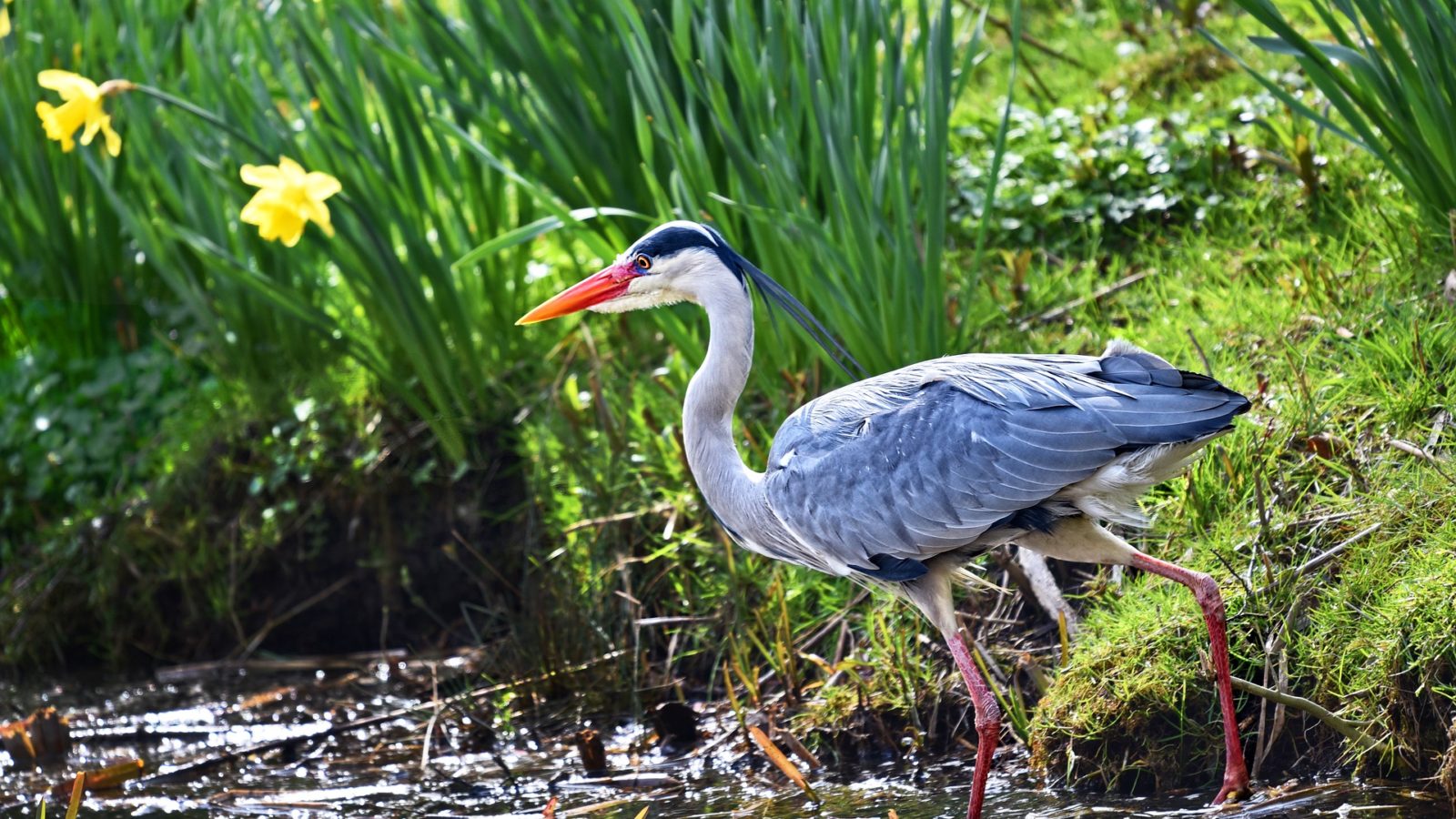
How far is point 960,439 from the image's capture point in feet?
9.44

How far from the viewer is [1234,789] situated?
2.68 metres

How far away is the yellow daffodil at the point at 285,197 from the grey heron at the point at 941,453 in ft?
3.51

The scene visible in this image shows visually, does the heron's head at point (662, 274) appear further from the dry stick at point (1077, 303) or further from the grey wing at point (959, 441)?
the dry stick at point (1077, 303)

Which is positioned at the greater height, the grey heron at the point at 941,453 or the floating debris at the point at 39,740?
the grey heron at the point at 941,453

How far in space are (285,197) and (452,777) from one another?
1649mm

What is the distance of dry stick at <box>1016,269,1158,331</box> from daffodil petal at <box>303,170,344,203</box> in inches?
79.5

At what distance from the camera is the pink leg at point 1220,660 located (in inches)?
106

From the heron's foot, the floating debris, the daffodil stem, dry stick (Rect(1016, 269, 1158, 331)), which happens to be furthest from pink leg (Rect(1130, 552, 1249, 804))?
the floating debris

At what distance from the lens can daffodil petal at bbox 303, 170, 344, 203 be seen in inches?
156

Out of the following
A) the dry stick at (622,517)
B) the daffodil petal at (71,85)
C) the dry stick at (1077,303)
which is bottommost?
the dry stick at (622,517)

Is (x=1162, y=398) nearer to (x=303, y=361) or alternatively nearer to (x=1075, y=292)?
(x=1075, y=292)

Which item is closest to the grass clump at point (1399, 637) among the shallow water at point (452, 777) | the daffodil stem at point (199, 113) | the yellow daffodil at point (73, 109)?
the shallow water at point (452, 777)

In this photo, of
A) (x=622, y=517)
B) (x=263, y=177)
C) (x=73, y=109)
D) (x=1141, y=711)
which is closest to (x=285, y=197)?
(x=263, y=177)

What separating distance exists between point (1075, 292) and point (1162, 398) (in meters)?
1.82
